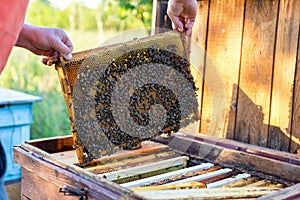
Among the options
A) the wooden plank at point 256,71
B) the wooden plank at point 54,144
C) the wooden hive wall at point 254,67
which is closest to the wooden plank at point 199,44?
the wooden hive wall at point 254,67

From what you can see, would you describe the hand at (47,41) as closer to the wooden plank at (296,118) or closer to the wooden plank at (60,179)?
the wooden plank at (60,179)

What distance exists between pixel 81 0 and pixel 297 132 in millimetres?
9152

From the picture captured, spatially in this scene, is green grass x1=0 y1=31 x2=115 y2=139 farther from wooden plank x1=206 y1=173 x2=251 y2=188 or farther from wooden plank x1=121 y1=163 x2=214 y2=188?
wooden plank x1=206 y1=173 x2=251 y2=188

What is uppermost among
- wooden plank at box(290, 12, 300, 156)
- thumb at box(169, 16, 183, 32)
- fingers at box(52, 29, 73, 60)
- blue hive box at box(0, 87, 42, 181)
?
thumb at box(169, 16, 183, 32)

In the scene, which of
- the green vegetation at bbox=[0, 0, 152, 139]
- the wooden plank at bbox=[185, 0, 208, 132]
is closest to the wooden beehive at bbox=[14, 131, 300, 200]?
the wooden plank at bbox=[185, 0, 208, 132]

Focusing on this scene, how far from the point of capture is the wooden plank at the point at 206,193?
4.80 feet

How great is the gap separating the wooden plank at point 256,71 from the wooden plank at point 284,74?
4 cm

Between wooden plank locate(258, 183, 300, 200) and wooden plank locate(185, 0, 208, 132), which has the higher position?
wooden plank locate(185, 0, 208, 132)

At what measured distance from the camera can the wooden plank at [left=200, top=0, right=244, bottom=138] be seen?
250 centimetres

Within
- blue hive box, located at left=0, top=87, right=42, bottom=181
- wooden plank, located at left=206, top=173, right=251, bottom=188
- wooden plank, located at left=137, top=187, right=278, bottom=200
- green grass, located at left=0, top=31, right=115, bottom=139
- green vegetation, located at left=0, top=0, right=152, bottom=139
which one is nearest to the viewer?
wooden plank, located at left=137, top=187, right=278, bottom=200

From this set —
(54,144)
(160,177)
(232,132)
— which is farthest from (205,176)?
(54,144)

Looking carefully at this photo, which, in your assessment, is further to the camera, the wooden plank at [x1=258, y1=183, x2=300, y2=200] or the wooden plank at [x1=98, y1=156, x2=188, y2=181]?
the wooden plank at [x1=98, y1=156, x2=188, y2=181]

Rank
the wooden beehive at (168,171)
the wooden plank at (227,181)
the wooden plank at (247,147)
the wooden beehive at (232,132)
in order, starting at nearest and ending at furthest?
1. the wooden beehive at (168,171)
2. the wooden plank at (227,181)
3. the wooden beehive at (232,132)
4. the wooden plank at (247,147)

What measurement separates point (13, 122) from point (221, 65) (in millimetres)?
2117
